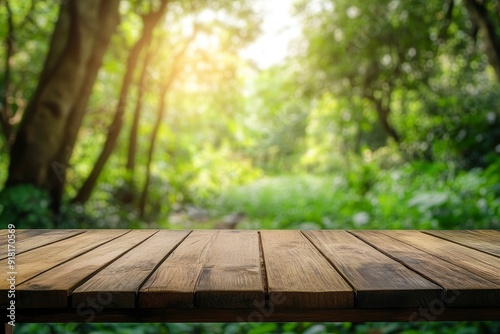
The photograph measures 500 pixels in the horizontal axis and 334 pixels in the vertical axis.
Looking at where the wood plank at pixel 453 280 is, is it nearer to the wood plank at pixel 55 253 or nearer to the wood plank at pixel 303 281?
the wood plank at pixel 303 281

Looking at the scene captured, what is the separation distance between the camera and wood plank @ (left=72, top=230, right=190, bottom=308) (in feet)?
3.38

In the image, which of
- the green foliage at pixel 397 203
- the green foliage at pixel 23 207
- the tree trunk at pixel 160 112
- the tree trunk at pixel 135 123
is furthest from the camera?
the tree trunk at pixel 160 112

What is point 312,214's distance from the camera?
23.1 ft

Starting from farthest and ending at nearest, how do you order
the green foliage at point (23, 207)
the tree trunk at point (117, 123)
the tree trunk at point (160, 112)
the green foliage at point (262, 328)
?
the tree trunk at point (160, 112) → the tree trunk at point (117, 123) → the green foliage at point (23, 207) → the green foliage at point (262, 328)

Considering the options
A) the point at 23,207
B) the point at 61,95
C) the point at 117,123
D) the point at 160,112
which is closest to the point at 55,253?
the point at 23,207

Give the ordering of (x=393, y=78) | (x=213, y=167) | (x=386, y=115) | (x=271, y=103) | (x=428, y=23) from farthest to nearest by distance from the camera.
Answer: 1. (x=271, y=103)
2. (x=213, y=167)
3. (x=386, y=115)
4. (x=393, y=78)
5. (x=428, y=23)

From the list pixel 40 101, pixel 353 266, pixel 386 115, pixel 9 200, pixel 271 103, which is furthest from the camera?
pixel 271 103

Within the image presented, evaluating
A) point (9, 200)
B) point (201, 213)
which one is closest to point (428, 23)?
point (201, 213)

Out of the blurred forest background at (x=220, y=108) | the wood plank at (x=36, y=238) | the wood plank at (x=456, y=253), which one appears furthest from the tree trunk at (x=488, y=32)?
the wood plank at (x=36, y=238)

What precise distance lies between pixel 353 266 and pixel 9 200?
11.8ft

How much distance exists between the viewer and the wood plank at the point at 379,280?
104 cm

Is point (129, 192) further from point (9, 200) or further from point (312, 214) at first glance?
point (9, 200)

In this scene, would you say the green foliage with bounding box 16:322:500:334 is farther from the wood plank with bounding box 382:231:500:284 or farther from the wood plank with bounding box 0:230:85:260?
the wood plank with bounding box 382:231:500:284

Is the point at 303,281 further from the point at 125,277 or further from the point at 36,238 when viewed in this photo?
the point at 36,238
